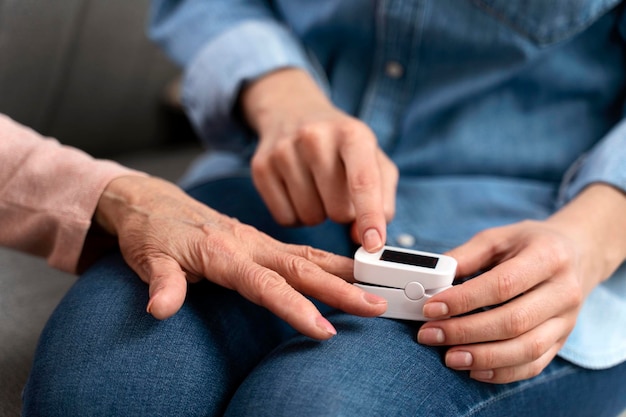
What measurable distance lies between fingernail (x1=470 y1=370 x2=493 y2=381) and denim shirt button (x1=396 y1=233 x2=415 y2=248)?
0.21 meters

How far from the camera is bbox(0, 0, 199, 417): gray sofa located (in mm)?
999

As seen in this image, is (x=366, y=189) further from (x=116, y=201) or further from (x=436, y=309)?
(x=116, y=201)

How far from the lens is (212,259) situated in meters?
0.61

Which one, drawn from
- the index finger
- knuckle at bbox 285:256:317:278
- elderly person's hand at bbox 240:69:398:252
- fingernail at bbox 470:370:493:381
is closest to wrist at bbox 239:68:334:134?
elderly person's hand at bbox 240:69:398:252

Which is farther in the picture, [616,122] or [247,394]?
[616,122]

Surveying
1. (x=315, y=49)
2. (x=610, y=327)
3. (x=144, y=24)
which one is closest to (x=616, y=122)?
A: (x=610, y=327)

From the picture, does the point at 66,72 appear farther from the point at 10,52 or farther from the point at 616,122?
the point at 616,122

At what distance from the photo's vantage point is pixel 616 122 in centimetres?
87

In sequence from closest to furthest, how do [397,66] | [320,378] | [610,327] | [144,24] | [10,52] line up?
[320,378], [610,327], [397,66], [10,52], [144,24]

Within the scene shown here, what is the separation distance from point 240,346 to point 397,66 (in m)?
0.43

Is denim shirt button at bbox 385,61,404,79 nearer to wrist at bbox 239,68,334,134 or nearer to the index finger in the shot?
wrist at bbox 239,68,334,134

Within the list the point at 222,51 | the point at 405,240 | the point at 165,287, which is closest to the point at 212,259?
the point at 165,287

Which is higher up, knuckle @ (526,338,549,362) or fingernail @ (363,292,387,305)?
fingernail @ (363,292,387,305)

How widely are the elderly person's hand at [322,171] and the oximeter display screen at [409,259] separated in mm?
43
